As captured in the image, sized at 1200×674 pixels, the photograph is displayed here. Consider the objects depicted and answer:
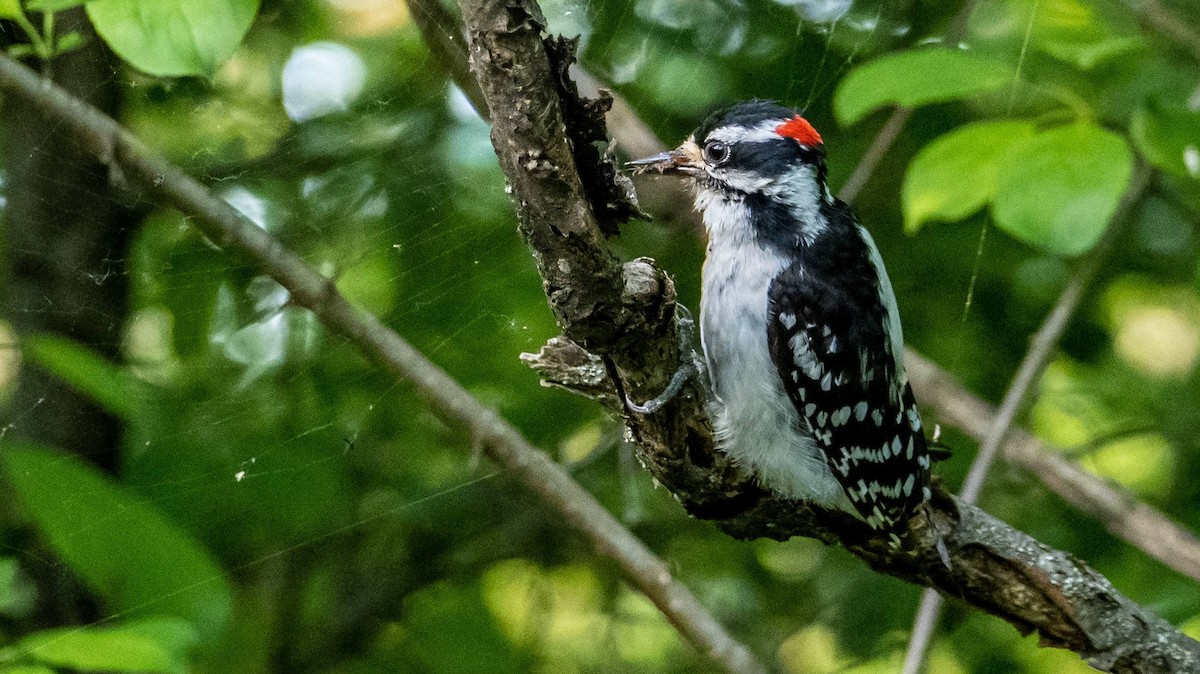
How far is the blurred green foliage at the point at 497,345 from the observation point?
2.69m

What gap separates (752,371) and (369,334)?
3.64 ft

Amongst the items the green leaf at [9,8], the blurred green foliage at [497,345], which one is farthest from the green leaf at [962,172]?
the green leaf at [9,8]

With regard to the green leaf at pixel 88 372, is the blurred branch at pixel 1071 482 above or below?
below

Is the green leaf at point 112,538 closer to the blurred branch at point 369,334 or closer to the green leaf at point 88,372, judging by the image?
the green leaf at point 88,372

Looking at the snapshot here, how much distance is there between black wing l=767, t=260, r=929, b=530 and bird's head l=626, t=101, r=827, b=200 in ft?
0.96

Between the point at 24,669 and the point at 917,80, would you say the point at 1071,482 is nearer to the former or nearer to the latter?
the point at 917,80

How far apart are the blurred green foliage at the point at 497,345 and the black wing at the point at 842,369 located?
0.30m

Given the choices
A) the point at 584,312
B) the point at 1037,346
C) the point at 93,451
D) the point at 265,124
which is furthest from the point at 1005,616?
the point at 93,451

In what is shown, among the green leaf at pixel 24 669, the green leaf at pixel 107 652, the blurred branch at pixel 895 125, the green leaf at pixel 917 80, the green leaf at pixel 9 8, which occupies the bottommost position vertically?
the green leaf at pixel 24 669

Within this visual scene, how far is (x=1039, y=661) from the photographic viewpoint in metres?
4.33

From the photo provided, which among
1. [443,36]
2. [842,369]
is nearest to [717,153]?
[842,369]

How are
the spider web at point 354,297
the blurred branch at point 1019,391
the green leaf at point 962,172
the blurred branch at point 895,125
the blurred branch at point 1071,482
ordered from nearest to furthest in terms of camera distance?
the green leaf at point 962,172, the spider web at point 354,297, the blurred branch at point 1019,391, the blurred branch at point 1071,482, the blurred branch at point 895,125

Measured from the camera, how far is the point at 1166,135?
2850 mm

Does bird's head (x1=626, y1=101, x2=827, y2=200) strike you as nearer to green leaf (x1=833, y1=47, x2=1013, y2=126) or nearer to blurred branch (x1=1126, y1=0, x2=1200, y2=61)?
green leaf (x1=833, y1=47, x2=1013, y2=126)
